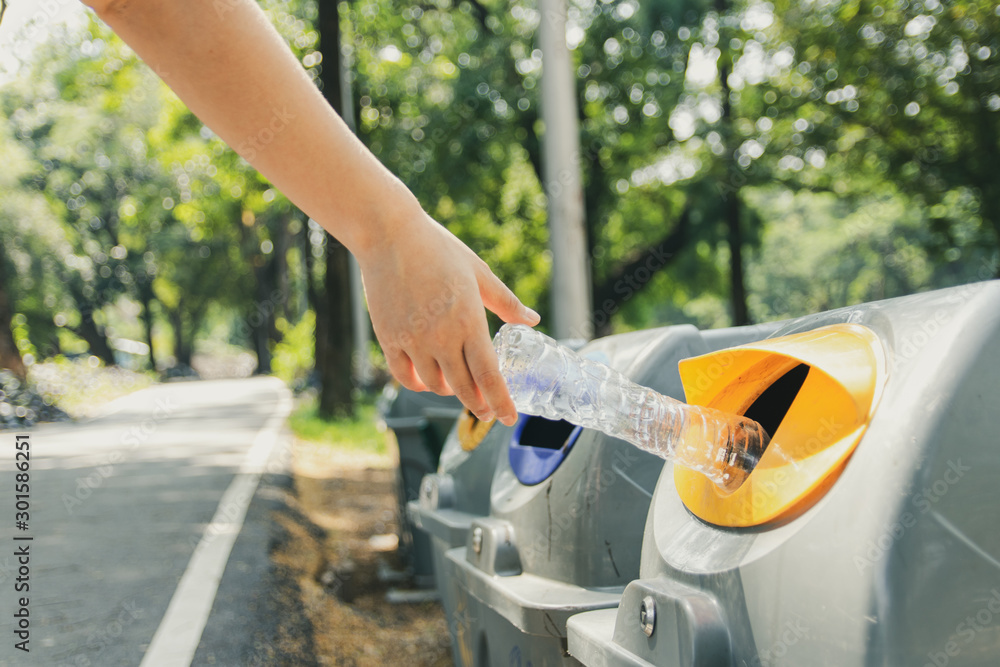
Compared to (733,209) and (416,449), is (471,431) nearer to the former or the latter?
(416,449)

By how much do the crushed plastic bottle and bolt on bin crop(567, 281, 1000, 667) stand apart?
0.08 meters

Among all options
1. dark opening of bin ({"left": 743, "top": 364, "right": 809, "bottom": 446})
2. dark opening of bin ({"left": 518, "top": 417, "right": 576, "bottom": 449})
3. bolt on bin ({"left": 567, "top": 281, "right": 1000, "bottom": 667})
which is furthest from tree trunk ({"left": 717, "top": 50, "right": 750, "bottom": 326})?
bolt on bin ({"left": 567, "top": 281, "right": 1000, "bottom": 667})

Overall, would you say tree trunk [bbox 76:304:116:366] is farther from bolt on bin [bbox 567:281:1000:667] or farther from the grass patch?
bolt on bin [bbox 567:281:1000:667]

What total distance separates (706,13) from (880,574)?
13925 mm

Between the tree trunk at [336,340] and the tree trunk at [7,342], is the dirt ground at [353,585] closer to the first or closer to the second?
the tree trunk at [336,340]

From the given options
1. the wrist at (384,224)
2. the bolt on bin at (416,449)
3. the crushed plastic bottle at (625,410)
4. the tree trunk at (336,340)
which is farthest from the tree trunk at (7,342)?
the wrist at (384,224)

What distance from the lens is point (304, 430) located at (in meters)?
14.5

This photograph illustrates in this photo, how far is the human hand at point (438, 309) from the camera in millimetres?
1341

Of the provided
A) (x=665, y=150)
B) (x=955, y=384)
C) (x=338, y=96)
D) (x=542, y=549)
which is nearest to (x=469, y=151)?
(x=338, y=96)

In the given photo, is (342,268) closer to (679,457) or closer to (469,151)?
(469,151)

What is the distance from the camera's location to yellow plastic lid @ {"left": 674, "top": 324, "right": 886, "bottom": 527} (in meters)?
1.38

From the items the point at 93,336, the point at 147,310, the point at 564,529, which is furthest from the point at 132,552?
the point at 147,310

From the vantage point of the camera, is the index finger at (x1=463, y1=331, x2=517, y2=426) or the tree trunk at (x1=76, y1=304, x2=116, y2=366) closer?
the index finger at (x1=463, y1=331, x2=517, y2=426)

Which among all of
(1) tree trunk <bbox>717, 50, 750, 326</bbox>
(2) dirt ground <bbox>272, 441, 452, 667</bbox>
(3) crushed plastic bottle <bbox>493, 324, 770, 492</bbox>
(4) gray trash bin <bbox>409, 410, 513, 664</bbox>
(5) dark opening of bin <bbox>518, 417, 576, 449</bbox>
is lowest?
(2) dirt ground <bbox>272, 441, 452, 667</bbox>
